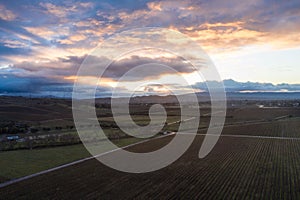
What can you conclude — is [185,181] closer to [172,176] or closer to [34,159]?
[172,176]

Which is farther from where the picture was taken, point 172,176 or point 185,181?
point 172,176

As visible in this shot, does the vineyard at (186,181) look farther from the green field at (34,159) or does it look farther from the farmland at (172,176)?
the green field at (34,159)

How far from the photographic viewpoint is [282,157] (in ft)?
106

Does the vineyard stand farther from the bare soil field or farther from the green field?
the green field

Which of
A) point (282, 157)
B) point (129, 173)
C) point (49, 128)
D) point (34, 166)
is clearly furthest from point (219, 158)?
point (49, 128)

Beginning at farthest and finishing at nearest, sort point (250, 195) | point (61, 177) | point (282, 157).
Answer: point (282, 157) < point (61, 177) < point (250, 195)

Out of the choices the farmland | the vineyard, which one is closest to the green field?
the farmland

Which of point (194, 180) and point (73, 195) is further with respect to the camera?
point (194, 180)

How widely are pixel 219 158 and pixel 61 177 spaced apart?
1871cm

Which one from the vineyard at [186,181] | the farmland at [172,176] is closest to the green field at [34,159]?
the farmland at [172,176]

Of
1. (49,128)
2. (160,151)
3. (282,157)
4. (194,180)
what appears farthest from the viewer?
(49,128)

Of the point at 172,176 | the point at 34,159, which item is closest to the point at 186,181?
the point at 172,176

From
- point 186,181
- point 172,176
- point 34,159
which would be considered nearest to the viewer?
point 186,181

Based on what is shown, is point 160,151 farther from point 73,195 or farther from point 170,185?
point 73,195
